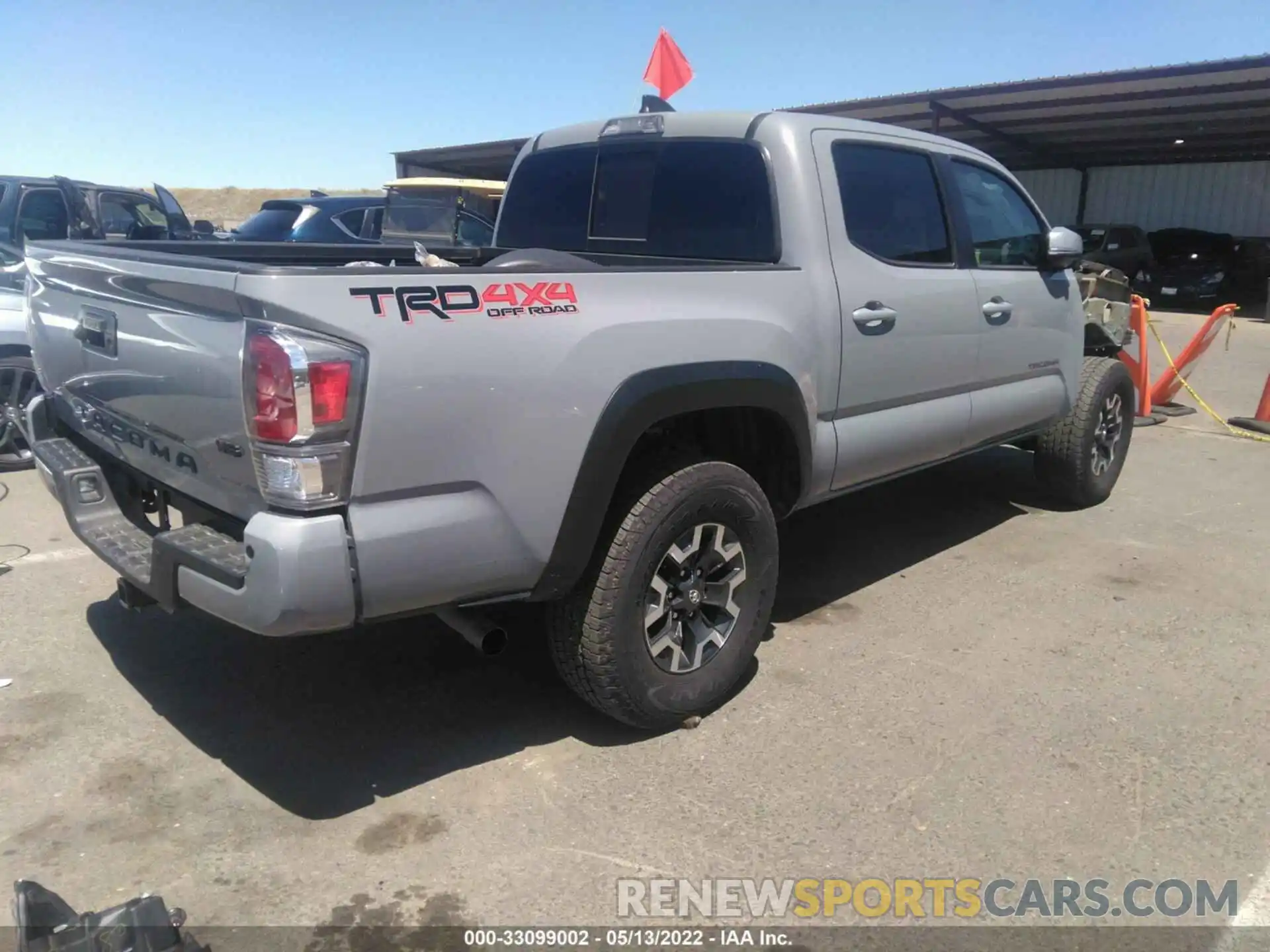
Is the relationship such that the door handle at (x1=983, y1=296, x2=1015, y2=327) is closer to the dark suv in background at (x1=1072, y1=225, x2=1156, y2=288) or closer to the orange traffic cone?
the orange traffic cone

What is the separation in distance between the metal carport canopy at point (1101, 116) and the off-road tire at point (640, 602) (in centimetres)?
1544

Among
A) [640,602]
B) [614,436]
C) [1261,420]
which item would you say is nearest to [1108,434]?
[1261,420]

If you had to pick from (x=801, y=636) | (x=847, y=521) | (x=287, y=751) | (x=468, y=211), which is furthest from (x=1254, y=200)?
(x=287, y=751)

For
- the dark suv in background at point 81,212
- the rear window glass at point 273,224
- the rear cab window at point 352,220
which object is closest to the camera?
the dark suv in background at point 81,212

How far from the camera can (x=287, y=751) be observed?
10.6ft

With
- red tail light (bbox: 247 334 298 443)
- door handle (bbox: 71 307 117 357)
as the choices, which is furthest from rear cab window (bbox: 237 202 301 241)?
red tail light (bbox: 247 334 298 443)

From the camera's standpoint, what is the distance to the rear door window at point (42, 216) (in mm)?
8297

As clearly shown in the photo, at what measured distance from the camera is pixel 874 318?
3908mm

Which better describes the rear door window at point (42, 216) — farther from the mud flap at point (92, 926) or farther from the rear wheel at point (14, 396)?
the mud flap at point (92, 926)

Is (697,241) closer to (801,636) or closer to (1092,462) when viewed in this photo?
(801,636)

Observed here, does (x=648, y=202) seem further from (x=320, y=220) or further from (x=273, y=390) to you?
(x=320, y=220)

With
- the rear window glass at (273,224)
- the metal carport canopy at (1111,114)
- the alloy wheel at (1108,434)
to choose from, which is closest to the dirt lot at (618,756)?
the alloy wheel at (1108,434)

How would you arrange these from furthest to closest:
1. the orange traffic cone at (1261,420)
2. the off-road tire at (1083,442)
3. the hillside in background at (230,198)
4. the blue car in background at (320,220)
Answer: the hillside in background at (230,198) → the blue car in background at (320,220) → the orange traffic cone at (1261,420) → the off-road tire at (1083,442)

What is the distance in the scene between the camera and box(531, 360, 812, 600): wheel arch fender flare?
2.87 meters
